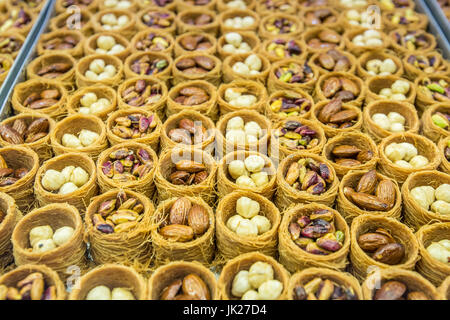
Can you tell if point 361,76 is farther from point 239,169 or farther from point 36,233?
point 36,233

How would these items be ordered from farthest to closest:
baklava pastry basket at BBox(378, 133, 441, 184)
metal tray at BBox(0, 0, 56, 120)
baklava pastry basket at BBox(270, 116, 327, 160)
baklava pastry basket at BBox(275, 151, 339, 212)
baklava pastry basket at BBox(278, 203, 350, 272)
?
metal tray at BBox(0, 0, 56, 120)
baklava pastry basket at BBox(270, 116, 327, 160)
baklava pastry basket at BBox(378, 133, 441, 184)
baklava pastry basket at BBox(275, 151, 339, 212)
baklava pastry basket at BBox(278, 203, 350, 272)

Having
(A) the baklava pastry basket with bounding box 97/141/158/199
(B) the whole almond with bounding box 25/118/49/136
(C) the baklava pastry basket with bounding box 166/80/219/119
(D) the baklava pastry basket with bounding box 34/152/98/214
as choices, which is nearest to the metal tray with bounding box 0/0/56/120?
(B) the whole almond with bounding box 25/118/49/136

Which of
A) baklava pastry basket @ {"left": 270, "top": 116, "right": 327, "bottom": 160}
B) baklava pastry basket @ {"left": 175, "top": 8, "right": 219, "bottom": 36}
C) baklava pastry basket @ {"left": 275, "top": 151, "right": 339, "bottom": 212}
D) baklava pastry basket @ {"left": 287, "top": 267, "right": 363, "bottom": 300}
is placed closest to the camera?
baklava pastry basket @ {"left": 287, "top": 267, "right": 363, "bottom": 300}

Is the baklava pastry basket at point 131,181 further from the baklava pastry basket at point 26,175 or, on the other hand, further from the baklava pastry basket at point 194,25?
the baklava pastry basket at point 194,25

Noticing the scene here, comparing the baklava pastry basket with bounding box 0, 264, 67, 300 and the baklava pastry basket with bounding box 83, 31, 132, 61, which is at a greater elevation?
Result: the baklava pastry basket with bounding box 83, 31, 132, 61

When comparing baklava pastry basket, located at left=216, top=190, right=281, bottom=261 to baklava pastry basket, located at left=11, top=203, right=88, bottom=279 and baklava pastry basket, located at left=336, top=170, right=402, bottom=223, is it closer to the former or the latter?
baklava pastry basket, located at left=336, top=170, right=402, bottom=223

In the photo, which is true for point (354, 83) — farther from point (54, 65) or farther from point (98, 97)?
point (54, 65)
